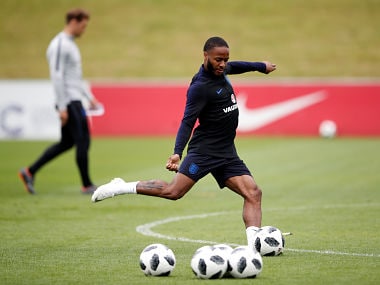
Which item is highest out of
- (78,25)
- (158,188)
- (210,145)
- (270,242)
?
(78,25)

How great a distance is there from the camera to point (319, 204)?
13125mm

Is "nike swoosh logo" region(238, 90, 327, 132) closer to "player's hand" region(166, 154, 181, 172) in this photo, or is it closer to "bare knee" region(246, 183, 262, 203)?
"bare knee" region(246, 183, 262, 203)

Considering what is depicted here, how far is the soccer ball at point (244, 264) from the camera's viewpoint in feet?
24.8

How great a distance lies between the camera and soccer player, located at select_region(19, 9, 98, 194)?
556 inches

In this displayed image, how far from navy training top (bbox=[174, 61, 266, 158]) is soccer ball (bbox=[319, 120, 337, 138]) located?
17.1 m

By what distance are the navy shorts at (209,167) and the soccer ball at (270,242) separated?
0.71 meters

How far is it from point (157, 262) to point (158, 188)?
4.62ft

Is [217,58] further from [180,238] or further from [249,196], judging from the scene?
[180,238]

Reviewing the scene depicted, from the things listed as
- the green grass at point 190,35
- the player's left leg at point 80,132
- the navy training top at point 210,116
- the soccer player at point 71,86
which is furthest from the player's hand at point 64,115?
the green grass at point 190,35

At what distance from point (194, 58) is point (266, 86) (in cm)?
897

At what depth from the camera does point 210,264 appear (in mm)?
7551

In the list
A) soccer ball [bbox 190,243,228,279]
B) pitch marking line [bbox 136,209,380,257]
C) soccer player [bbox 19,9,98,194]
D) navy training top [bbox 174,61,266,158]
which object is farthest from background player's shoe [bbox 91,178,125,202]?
soccer player [bbox 19,9,98,194]

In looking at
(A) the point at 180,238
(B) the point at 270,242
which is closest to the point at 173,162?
(B) the point at 270,242

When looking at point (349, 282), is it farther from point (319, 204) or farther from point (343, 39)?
point (343, 39)
